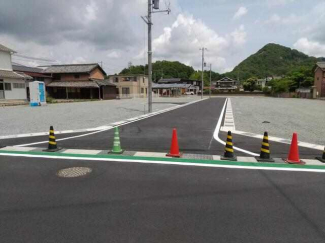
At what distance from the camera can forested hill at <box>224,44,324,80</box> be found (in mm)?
119575

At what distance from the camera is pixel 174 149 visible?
6406 mm

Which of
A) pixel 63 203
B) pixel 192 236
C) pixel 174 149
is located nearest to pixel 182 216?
pixel 192 236

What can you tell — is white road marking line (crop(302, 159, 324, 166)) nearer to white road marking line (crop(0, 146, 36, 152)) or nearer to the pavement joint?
the pavement joint

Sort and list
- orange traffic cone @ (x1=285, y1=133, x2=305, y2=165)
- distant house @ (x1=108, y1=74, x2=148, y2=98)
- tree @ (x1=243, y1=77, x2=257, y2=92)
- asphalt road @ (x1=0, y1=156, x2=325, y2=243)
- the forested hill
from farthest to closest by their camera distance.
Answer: the forested hill, tree @ (x1=243, y1=77, x2=257, y2=92), distant house @ (x1=108, y1=74, x2=148, y2=98), orange traffic cone @ (x1=285, y1=133, x2=305, y2=165), asphalt road @ (x1=0, y1=156, x2=325, y2=243)

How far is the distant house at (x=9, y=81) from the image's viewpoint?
2691 cm

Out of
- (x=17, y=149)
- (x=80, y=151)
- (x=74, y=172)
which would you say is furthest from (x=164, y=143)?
(x=17, y=149)

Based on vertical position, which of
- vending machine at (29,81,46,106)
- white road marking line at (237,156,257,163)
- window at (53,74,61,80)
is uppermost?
window at (53,74,61,80)

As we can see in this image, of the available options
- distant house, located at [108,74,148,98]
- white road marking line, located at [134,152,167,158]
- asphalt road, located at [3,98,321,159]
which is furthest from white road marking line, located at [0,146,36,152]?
distant house, located at [108,74,148,98]

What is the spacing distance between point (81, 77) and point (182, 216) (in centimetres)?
4338

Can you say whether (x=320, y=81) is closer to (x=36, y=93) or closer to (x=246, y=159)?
(x=36, y=93)

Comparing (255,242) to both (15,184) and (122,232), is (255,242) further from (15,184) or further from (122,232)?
(15,184)

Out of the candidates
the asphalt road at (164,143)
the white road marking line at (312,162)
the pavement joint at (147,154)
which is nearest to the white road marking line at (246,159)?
the pavement joint at (147,154)

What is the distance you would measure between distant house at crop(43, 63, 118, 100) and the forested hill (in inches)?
3545

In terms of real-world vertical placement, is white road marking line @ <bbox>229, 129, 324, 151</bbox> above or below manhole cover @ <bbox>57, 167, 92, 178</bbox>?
above
